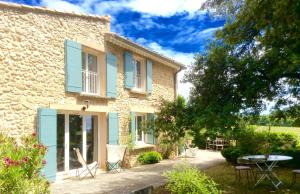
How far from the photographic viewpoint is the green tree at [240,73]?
10078 mm

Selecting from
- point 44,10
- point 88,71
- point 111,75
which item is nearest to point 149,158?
point 111,75

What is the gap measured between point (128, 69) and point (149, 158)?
416 centimetres

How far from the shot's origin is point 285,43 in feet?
33.2

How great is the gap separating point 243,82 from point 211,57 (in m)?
1.23

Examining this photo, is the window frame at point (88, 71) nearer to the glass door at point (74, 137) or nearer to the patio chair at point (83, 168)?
the glass door at point (74, 137)

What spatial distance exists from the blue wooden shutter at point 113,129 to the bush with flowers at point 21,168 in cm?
706

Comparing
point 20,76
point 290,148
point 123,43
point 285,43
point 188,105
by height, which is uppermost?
point 123,43

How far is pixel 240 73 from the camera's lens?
Answer: 10961 mm

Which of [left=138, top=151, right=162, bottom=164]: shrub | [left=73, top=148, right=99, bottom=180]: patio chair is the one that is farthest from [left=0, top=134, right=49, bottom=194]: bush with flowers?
[left=138, top=151, right=162, bottom=164]: shrub

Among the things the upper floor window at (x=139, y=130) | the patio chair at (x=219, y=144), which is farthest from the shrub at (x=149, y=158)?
the patio chair at (x=219, y=144)

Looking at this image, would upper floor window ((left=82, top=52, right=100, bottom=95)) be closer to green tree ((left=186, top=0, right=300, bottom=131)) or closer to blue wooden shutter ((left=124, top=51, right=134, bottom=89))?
blue wooden shutter ((left=124, top=51, right=134, bottom=89))

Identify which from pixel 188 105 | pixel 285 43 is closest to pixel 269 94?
pixel 285 43

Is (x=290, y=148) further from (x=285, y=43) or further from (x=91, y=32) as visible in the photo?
(x=91, y=32)

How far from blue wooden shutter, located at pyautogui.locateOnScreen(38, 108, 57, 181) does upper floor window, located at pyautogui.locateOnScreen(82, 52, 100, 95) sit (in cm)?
249
